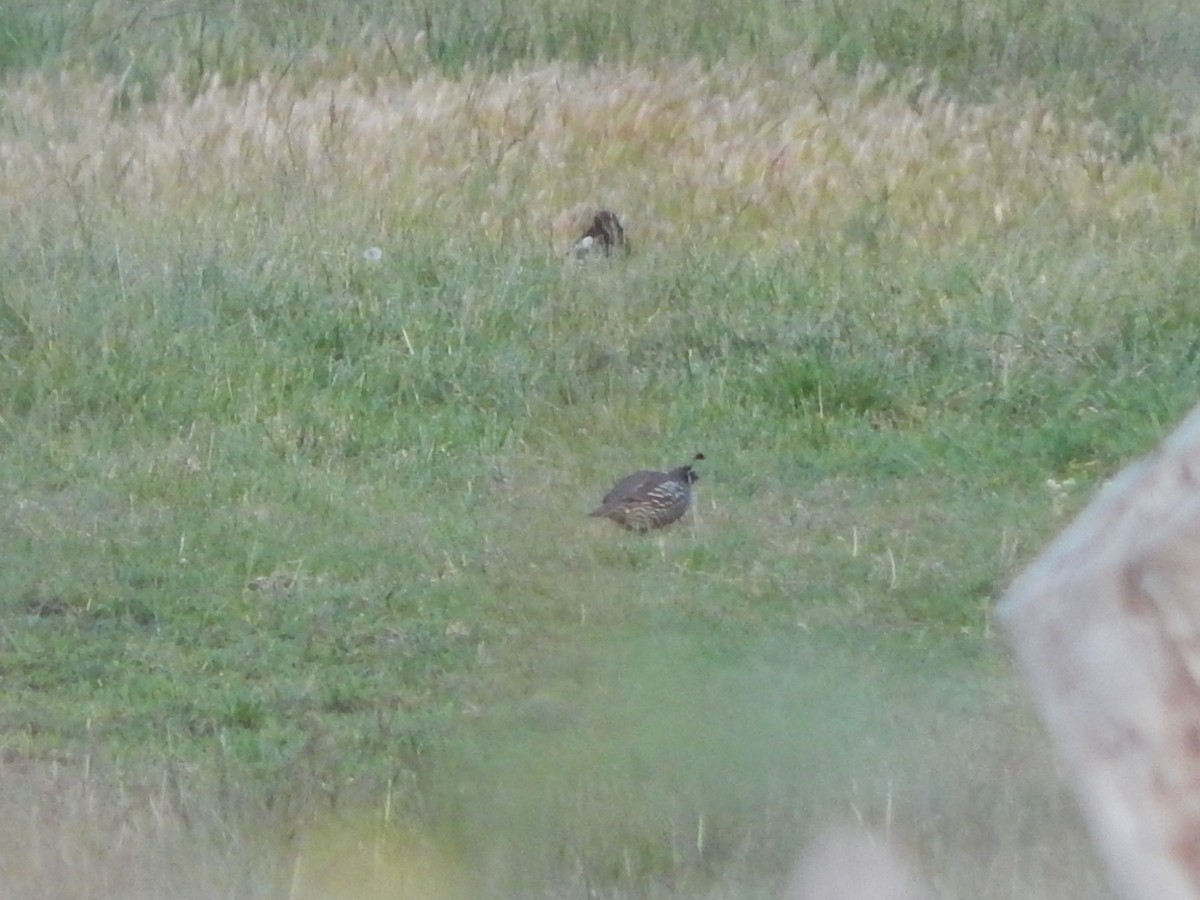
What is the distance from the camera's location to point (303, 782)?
4.29 meters

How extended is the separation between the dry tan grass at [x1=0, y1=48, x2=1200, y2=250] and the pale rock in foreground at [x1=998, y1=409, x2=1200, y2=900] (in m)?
8.33

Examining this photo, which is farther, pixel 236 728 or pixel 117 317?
pixel 117 317

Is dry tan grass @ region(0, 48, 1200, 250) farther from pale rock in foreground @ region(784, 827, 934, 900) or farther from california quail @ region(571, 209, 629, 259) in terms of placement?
pale rock in foreground @ region(784, 827, 934, 900)

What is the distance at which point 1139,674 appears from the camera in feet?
4.77

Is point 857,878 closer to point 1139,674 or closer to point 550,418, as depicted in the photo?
point 1139,674

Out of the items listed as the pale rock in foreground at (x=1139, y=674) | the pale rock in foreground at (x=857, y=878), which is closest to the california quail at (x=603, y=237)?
the pale rock in foreground at (x=857, y=878)

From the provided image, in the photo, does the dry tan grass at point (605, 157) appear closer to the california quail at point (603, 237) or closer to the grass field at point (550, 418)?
the grass field at point (550, 418)

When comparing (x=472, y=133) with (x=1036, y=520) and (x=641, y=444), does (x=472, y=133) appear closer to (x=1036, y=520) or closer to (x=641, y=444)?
(x=641, y=444)

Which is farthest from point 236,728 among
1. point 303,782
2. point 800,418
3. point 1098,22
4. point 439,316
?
point 1098,22

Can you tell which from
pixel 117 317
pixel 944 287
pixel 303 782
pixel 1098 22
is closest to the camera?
pixel 303 782

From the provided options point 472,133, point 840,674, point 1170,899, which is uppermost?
point 1170,899

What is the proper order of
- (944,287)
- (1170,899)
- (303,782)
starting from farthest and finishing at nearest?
(944,287), (303,782), (1170,899)

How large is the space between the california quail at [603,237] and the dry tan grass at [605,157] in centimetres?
16

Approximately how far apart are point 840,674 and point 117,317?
13.4ft
